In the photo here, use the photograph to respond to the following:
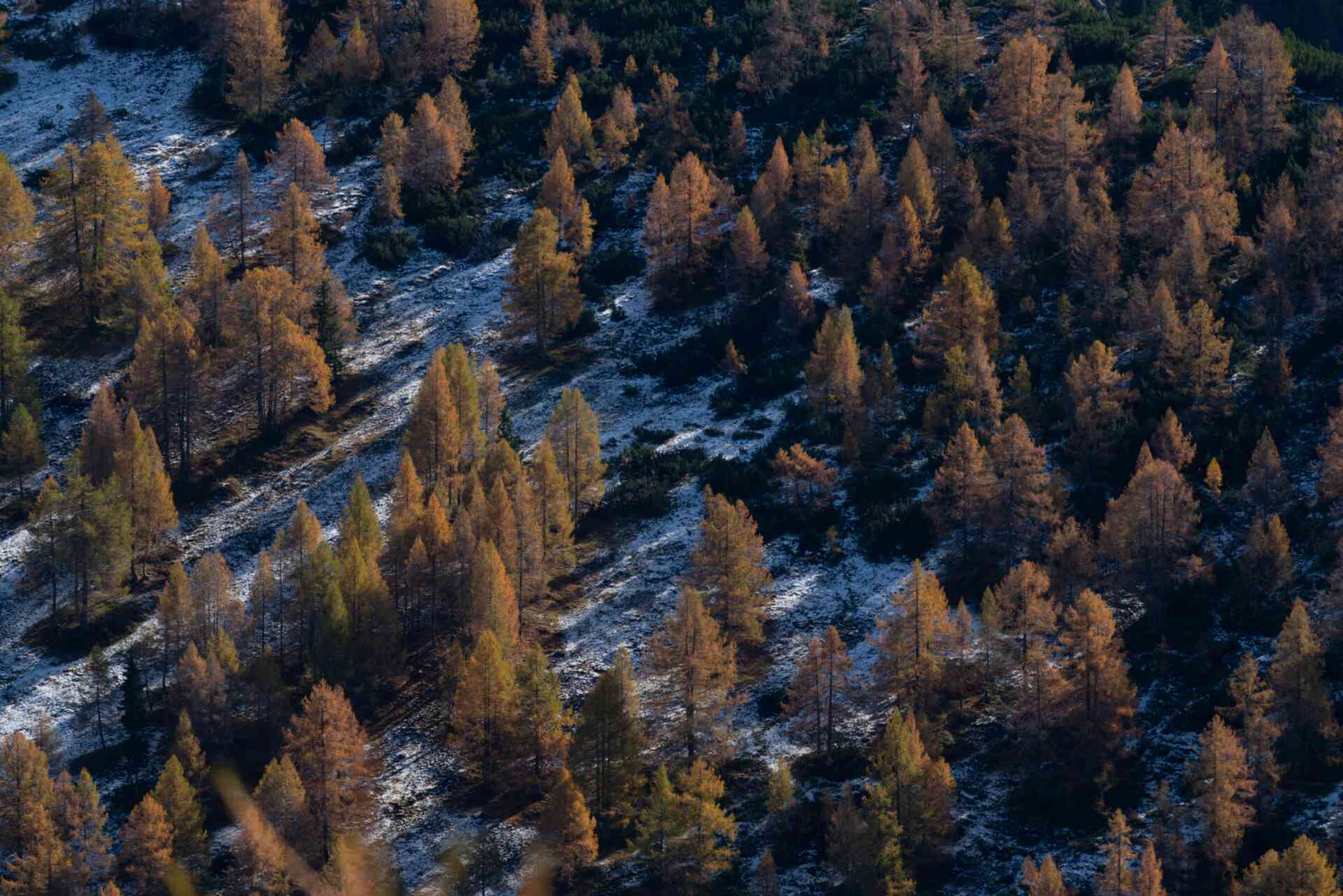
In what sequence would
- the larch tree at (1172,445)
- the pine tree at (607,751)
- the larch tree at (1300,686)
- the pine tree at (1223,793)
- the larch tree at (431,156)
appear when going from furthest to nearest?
the larch tree at (431,156) → the larch tree at (1172,445) → the pine tree at (607,751) → the larch tree at (1300,686) → the pine tree at (1223,793)

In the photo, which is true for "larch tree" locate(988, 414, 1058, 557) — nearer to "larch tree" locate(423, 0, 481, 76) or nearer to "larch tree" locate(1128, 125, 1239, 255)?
Result: "larch tree" locate(1128, 125, 1239, 255)

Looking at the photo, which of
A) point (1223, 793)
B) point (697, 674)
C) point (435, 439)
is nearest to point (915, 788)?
point (697, 674)

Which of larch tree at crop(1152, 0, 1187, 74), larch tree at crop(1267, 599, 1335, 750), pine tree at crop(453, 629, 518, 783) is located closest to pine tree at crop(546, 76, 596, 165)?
larch tree at crop(1152, 0, 1187, 74)

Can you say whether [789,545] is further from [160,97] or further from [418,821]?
[160,97]

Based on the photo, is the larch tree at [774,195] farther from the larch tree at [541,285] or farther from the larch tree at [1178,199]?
the larch tree at [1178,199]

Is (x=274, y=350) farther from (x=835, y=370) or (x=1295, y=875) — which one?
(x=1295, y=875)

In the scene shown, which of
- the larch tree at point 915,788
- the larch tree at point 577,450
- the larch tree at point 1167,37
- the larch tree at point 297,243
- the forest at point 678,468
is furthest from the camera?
the larch tree at point 1167,37

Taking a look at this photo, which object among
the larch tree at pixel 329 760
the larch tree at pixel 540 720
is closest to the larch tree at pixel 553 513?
the larch tree at pixel 540 720

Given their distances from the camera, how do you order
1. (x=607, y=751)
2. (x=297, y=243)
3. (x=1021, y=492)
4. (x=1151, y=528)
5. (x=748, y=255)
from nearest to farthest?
(x=607, y=751), (x=1151, y=528), (x=1021, y=492), (x=297, y=243), (x=748, y=255)
